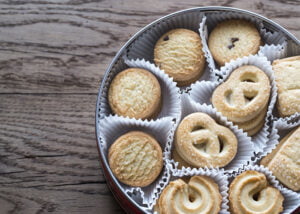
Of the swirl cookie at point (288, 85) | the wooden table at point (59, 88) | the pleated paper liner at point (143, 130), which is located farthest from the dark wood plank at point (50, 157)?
the swirl cookie at point (288, 85)

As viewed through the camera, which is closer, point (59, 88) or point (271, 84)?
point (271, 84)

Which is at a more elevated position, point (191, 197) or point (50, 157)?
point (191, 197)

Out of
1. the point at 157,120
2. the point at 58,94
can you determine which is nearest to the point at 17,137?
the point at 58,94

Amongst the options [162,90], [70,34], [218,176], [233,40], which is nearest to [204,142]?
[218,176]

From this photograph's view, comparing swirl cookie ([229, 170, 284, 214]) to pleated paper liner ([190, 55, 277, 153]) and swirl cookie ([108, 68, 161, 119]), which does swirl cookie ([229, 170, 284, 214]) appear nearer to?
pleated paper liner ([190, 55, 277, 153])

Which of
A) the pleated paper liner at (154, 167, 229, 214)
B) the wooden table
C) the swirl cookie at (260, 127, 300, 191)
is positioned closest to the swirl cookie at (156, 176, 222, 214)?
the pleated paper liner at (154, 167, 229, 214)

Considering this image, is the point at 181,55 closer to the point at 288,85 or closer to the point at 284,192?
the point at 288,85

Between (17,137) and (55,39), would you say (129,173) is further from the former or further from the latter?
(55,39)
